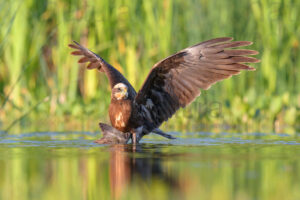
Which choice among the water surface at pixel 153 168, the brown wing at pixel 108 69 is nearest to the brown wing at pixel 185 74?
the brown wing at pixel 108 69

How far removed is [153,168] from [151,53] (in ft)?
16.8

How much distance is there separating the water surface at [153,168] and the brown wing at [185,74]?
0.45m

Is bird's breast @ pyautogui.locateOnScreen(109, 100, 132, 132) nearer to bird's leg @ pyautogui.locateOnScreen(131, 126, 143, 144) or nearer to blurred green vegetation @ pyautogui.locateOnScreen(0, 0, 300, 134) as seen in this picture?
bird's leg @ pyautogui.locateOnScreen(131, 126, 143, 144)

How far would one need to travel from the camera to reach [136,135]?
7.41 metres

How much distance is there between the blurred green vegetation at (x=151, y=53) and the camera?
9.41 meters

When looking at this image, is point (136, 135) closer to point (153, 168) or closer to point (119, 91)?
point (119, 91)

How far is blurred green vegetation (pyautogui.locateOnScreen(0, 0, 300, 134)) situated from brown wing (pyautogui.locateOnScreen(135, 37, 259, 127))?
144 cm

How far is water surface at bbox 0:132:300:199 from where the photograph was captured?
Result: 12.8 ft

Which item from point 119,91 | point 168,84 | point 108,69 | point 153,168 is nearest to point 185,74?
point 168,84

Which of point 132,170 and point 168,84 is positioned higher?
point 168,84

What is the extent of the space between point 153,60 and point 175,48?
2.25ft

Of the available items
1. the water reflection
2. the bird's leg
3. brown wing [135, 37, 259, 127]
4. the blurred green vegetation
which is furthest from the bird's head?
the blurred green vegetation

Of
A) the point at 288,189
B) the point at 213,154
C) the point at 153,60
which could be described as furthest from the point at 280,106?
the point at 288,189

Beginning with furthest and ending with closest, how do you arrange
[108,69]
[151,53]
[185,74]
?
[151,53], [108,69], [185,74]
